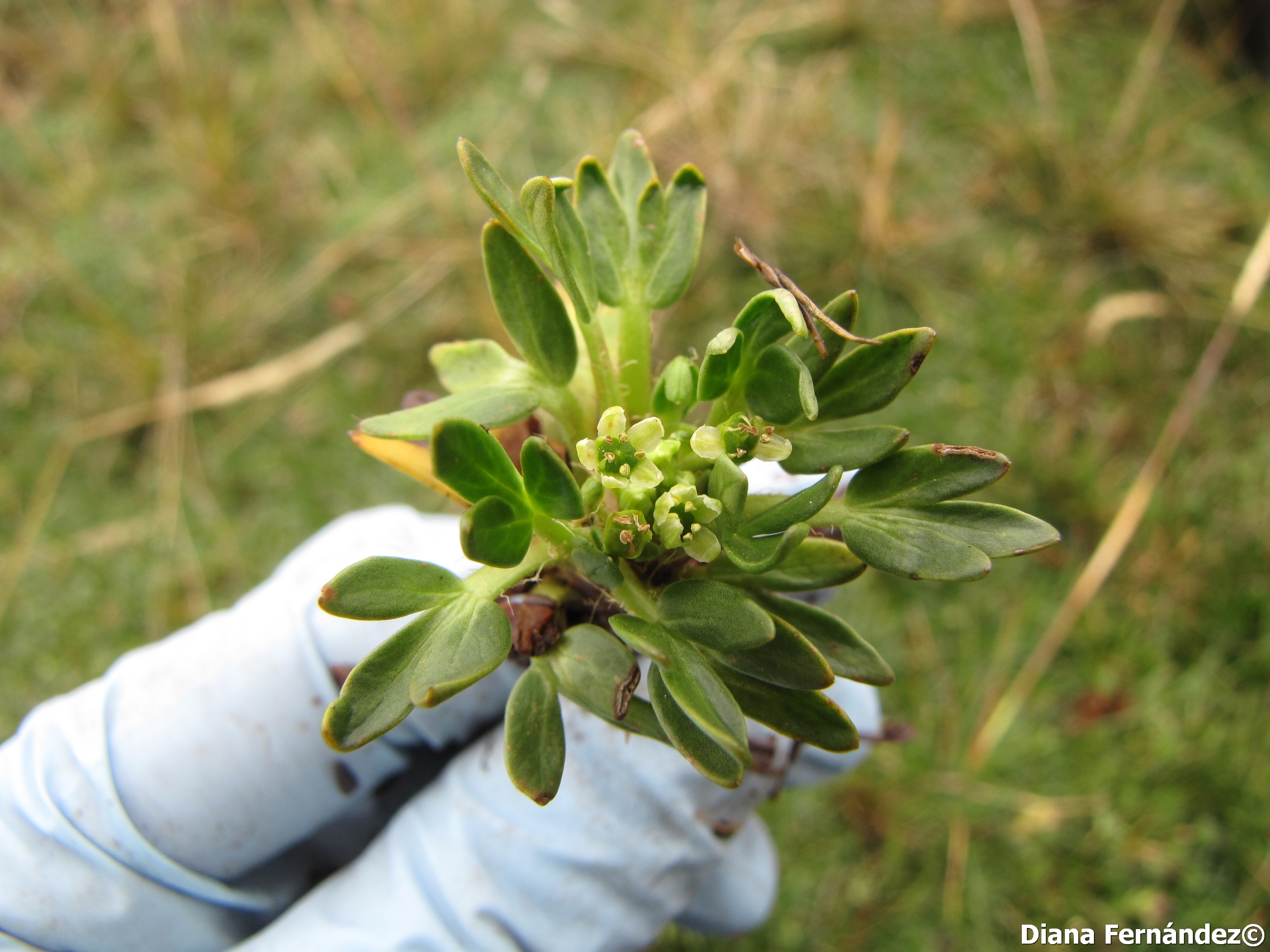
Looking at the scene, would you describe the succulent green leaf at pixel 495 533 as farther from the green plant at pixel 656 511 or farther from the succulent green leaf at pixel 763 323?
the succulent green leaf at pixel 763 323

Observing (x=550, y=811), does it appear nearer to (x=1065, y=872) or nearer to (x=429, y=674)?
(x=429, y=674)

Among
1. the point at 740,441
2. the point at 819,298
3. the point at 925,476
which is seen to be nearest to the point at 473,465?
the point at 740,441

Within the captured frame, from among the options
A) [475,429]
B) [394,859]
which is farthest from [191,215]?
[475,429]

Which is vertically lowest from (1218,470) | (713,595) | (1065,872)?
(1065,872)

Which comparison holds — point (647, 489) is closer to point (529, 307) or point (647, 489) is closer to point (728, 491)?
point (728, 491)

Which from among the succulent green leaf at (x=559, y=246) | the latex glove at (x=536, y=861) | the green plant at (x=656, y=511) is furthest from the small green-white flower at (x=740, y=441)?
the latex glove at (x=536, y=861)

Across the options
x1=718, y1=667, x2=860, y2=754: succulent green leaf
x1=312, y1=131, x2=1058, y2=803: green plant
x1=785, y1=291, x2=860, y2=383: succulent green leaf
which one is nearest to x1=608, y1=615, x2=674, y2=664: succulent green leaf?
x1=312, y1=131, x2=1058, y2=803: green plant

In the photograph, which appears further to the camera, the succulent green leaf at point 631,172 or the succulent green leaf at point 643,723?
the succulent green leaf at point 631,172
